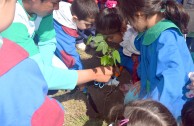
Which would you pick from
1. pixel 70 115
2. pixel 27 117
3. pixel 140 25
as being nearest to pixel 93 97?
pixel 70 115

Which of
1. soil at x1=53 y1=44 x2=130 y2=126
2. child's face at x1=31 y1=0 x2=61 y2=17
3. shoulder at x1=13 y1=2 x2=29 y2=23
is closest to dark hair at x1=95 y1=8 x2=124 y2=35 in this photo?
soil at x1=53 y1=44 x2=130 y2=126

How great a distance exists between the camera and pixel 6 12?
0.93 metres

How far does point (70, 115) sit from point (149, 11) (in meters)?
1.24

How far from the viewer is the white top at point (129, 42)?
2.70 m

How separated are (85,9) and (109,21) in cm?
36

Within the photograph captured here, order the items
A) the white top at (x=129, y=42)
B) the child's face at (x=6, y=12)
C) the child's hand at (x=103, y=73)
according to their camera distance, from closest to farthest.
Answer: the child's face at (x=6, y=12) < the child's hand at (x=103, y=73) < the white top at (x=129, y=42)

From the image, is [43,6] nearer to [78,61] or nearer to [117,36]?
[117,36]

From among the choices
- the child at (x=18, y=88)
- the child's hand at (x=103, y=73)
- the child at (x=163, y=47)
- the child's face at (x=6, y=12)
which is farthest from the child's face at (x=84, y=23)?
the child's face at (x=6, y=12)

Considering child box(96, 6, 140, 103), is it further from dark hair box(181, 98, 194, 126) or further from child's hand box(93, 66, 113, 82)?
dark hair box(181, 98, 194, 126)

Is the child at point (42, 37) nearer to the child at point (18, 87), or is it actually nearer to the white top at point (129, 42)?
the white top at point (129, 42)

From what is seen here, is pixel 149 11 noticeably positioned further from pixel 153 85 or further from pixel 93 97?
pixel 93 97

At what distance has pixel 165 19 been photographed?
2.03 metres

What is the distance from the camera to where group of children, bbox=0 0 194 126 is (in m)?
0.99

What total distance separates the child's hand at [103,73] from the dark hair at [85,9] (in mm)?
654
